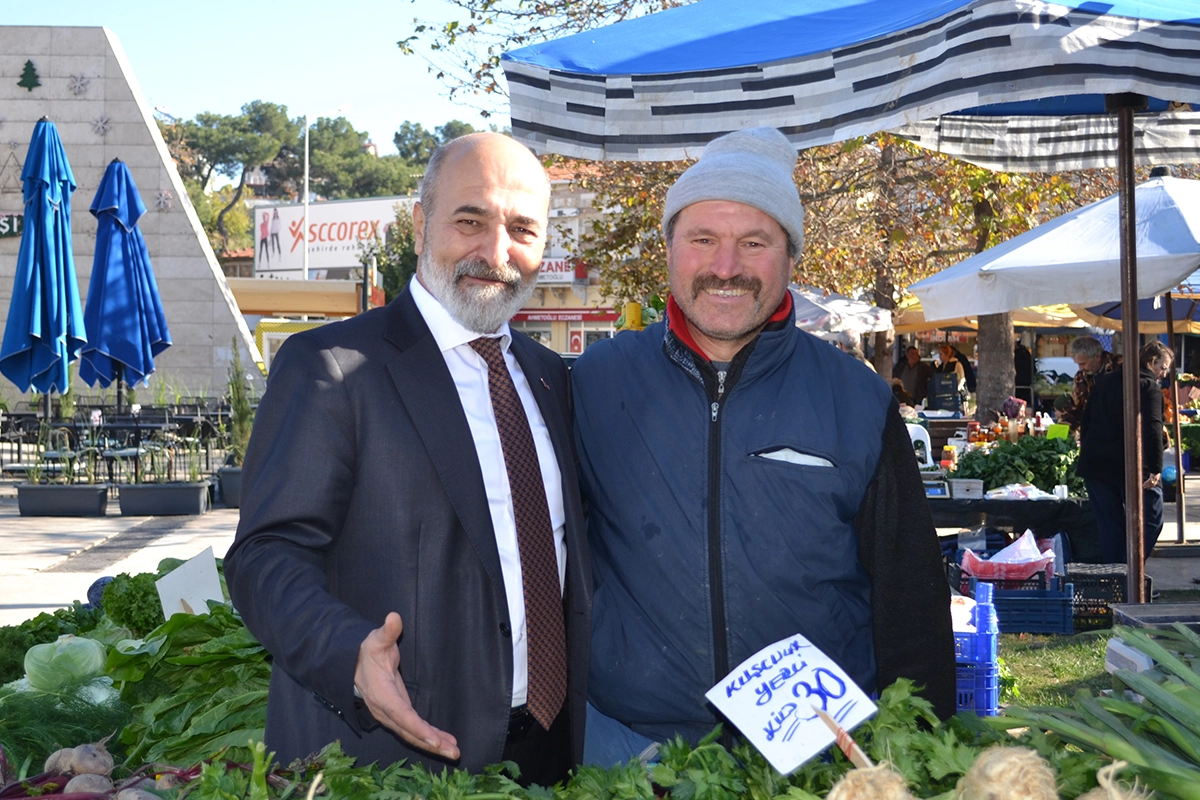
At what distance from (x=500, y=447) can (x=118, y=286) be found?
1248cm

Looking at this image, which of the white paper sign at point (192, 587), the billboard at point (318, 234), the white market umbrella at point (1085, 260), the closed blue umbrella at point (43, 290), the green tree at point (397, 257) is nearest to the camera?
the white paper sign at point (192, 587)

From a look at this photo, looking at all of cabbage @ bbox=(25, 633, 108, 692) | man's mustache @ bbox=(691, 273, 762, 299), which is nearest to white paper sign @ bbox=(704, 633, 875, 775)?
man's mustache @ bbox=(691, 273, 762, 299)

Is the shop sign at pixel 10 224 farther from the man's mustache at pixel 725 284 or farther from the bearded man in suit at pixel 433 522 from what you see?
the man's mustache at pixel 725 284

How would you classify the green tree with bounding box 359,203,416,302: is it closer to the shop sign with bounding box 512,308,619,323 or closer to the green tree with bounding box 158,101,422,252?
the shop sign with bounding box 512,308,619,323

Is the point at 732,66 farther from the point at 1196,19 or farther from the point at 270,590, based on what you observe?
the point at 270,590

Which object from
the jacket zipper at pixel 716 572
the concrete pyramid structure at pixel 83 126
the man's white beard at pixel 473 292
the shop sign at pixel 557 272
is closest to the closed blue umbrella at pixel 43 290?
the concrete pyramid structure at pixel 83 126

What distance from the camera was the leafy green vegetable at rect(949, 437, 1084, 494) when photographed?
29.5ft

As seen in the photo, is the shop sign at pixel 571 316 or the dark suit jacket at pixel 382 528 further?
the shop sign at pixel 571 316

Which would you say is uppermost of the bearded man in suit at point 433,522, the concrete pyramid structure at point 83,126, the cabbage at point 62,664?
the concrete pyramid structure at point 83,126

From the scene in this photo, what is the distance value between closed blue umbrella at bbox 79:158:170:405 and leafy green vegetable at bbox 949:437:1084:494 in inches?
381

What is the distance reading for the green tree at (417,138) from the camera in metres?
103

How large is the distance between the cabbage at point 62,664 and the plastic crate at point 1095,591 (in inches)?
242

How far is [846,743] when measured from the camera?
1632 millimetres

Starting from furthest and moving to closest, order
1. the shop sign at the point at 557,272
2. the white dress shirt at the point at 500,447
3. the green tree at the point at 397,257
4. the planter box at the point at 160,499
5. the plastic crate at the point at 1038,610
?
the shop sign at the point at 557,272 → the green tree at the point at 397,257 → the planter box at the point at 160,499 → the plastic crate at the point at 1038,610 → the white dress shirt at the point at 500,447
